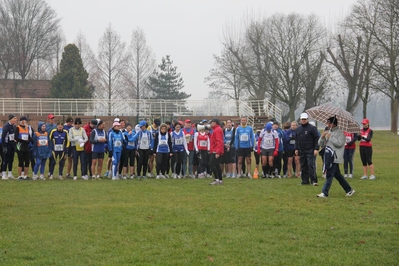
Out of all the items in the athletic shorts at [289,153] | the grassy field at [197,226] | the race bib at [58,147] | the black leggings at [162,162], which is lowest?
the grassy field at [197,226]

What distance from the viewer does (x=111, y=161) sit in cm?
2322

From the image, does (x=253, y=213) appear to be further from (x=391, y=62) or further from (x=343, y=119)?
(x=391, y=62)

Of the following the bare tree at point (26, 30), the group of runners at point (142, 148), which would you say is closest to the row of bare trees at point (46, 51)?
the bare tree at point (26, 30)

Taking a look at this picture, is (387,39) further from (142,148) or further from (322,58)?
(142,148)

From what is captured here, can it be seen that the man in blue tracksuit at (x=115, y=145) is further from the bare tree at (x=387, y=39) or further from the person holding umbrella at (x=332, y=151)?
the bare tree at (x=387, y=39)

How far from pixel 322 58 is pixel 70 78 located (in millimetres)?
24431

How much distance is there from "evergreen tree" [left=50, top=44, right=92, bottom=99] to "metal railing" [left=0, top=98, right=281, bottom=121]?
24.4 feet

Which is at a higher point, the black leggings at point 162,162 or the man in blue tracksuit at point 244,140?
the man in blue tracksuit at point 244,140

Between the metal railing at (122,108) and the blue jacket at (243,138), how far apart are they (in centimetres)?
2845

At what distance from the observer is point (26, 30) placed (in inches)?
2457

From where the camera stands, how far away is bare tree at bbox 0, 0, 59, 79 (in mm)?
61250

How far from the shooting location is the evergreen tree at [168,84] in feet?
280

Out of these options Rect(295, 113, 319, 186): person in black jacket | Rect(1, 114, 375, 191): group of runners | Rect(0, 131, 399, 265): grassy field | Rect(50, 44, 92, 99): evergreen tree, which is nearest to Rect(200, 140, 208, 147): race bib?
Rect(1, 114, 375, 191): group of runners

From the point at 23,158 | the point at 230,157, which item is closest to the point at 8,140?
the point at 23,158
